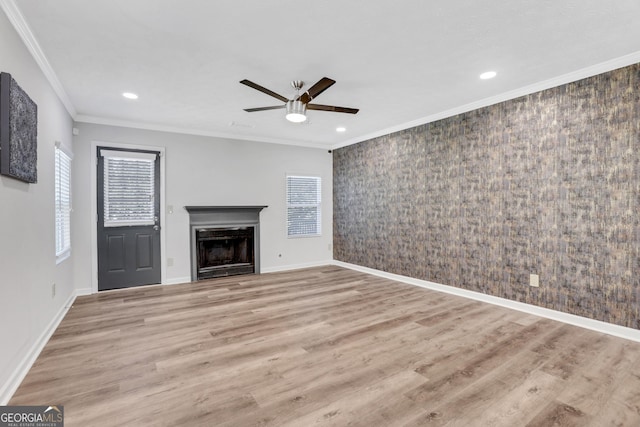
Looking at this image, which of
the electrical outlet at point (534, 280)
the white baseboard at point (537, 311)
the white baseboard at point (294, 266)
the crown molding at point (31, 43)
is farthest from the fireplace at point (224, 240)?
the electrical outlet at point (534, 280)

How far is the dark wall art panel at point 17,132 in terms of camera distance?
1956 mm

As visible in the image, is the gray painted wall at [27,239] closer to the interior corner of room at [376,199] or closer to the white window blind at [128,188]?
the interior corner of room at [376,199]

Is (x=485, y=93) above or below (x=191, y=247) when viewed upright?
above

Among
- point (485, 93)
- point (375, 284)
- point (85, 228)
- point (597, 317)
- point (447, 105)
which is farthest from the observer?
point (375, 284)

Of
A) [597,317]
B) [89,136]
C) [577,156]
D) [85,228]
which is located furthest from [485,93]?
[85,228]

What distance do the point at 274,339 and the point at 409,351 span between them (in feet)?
3.98

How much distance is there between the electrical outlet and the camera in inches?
139

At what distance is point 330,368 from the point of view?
2355mm

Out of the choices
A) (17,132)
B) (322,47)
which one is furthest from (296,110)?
(17,132)

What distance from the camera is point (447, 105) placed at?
420 centimetres

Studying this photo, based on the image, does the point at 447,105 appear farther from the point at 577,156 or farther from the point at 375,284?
the point at 375,284

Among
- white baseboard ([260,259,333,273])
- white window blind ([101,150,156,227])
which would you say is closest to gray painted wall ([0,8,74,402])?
white window blind ([101,150,156,227])

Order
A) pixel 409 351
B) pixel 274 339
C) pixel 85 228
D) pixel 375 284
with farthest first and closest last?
pixel 375 284
pixel 85 228
pixel 274 339
pixel 409 351

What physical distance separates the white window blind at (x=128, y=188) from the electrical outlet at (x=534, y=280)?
5.38 m
